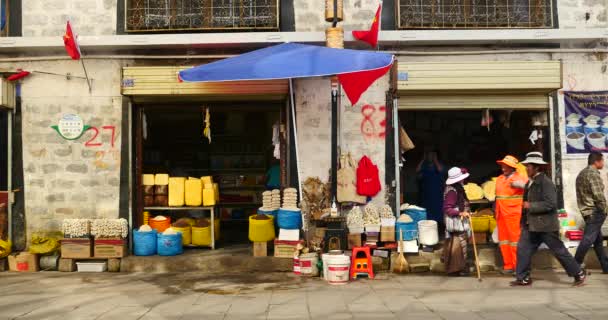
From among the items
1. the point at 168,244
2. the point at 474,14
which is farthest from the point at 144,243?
the point at 474,14

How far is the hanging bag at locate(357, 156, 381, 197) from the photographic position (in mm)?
9742

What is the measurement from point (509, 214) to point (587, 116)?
251 cm

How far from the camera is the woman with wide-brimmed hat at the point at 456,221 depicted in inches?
341

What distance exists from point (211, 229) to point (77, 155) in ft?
8.51

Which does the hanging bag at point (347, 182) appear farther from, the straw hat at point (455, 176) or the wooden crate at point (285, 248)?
the straw hat at point (455, 176)

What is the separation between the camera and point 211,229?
1044 cm

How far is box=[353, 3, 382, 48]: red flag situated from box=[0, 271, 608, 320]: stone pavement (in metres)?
3.71

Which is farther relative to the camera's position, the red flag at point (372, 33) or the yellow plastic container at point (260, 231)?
the yellow plastic container at point (260, 231)

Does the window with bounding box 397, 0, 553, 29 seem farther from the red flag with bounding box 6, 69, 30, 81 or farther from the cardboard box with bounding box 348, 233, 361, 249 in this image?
the red flag with bounding box 6, 69, 30, 81

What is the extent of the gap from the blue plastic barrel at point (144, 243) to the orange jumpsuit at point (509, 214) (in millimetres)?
5586

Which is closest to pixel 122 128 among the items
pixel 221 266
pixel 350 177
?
pixel 221 266

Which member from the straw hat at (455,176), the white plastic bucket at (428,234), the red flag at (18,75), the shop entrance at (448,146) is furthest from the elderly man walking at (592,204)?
the red flag at (18,75)

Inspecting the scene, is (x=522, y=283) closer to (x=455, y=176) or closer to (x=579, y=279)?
(x=579, y=279)

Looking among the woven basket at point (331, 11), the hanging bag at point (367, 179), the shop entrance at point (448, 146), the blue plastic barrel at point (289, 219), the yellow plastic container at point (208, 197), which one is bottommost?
the blue plastic barrel at point (289, 219)
